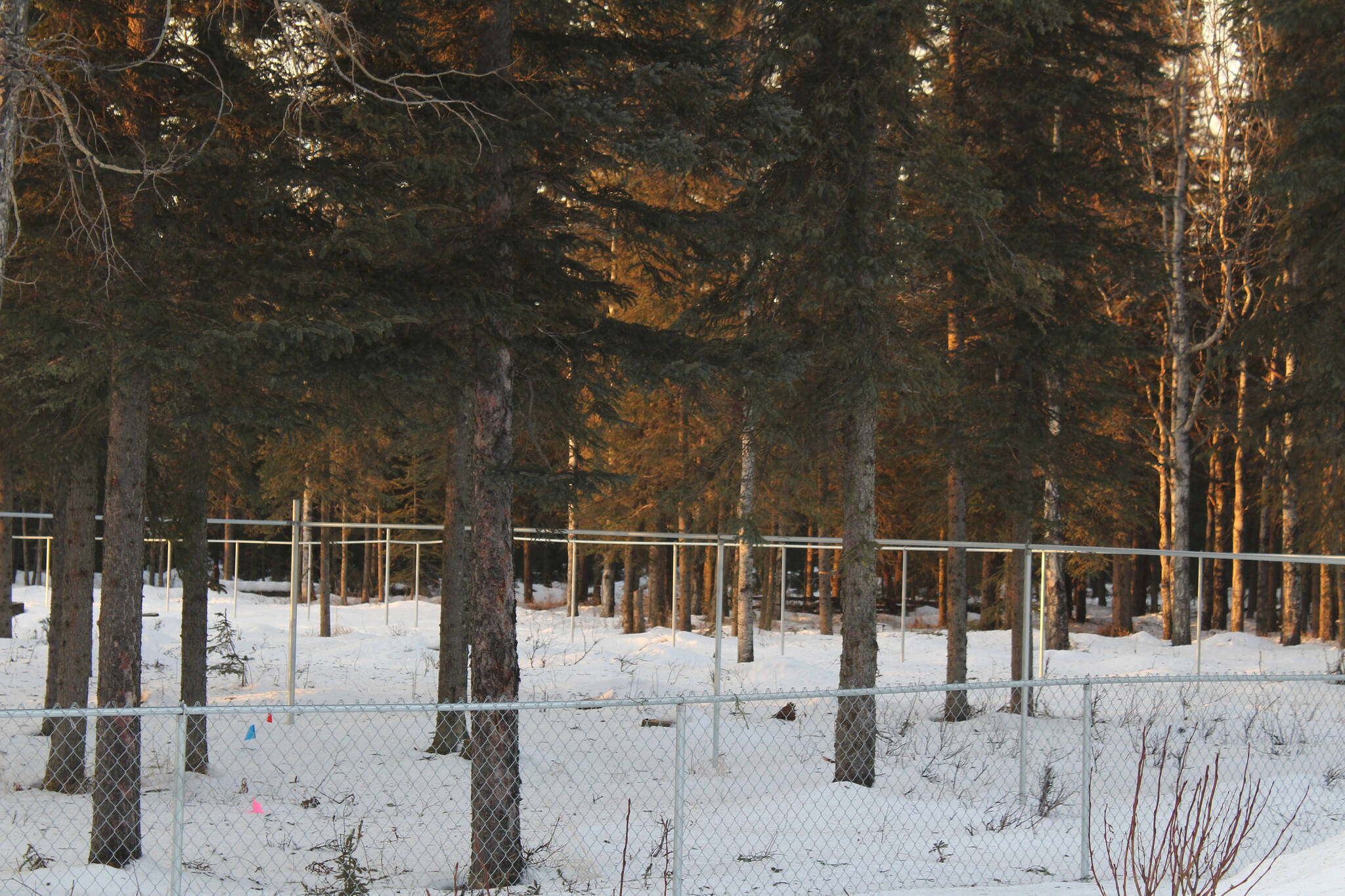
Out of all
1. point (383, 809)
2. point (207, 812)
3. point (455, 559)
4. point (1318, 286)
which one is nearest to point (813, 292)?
point (455, 559)

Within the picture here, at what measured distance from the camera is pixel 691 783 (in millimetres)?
10664

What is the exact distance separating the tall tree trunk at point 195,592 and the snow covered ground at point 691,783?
0.40m

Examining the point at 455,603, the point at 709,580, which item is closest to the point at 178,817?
the point at 455,603

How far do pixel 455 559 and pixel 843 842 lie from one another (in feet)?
18.3

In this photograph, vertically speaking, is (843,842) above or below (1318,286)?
below

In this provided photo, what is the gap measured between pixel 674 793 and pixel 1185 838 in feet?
17.7

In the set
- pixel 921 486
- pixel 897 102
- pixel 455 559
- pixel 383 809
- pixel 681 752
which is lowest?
pixel 383 809

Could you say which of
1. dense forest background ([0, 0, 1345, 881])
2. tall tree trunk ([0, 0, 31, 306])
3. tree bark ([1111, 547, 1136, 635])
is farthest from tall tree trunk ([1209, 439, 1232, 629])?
tall tree trunk ([0, 0, 31, 306])

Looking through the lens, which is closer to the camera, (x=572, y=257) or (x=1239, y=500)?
(x=572, y=257)

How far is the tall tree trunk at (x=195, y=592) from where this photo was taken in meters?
10.6

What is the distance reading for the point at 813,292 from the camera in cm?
1063

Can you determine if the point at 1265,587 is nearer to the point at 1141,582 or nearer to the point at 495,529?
the point at 1141,582

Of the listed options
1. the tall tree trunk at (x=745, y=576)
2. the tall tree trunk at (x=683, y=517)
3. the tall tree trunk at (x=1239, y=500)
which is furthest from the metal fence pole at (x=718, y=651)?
the tall tree trunk at (x=1239, y=500)

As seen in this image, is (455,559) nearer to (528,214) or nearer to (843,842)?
(528,214)
